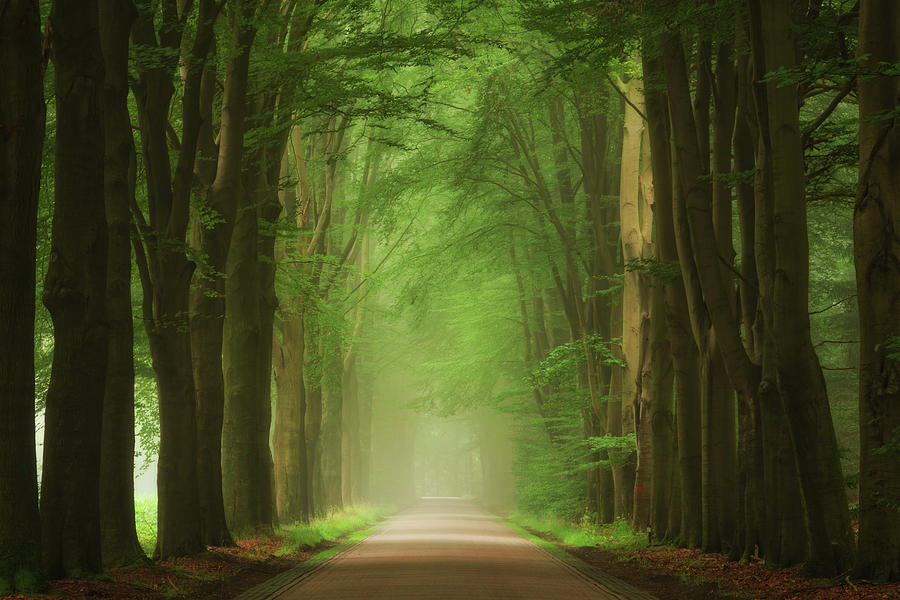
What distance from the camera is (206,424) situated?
1730 cm

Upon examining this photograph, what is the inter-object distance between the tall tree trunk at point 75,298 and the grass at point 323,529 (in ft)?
24.9

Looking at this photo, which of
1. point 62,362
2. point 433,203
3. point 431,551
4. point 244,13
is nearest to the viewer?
point 62,362

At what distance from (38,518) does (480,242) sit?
855 inches

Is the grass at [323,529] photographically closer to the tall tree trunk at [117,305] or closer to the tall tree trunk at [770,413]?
the tall tree trunk at [117,305]

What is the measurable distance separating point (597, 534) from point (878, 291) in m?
13.9

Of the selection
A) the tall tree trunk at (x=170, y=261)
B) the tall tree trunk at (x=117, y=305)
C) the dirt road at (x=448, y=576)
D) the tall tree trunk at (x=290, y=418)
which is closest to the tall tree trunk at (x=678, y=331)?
the dirt road at (x=448, y=576)

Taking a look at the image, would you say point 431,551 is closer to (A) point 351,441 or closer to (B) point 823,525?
(B) point 823,525

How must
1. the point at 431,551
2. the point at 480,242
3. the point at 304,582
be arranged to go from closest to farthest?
the point at 304,582 → the point at 431,551 → the point at 480,242

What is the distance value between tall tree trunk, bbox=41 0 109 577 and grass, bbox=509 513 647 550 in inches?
420

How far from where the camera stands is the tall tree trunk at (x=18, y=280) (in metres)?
9.62

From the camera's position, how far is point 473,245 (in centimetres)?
3075

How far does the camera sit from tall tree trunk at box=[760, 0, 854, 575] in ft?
36.9

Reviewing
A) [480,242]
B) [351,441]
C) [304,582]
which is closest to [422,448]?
[351,441]

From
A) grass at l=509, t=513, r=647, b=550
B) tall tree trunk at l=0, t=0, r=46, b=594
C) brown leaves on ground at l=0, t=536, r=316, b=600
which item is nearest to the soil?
grass at l=509, t=513, r=647, b=550
